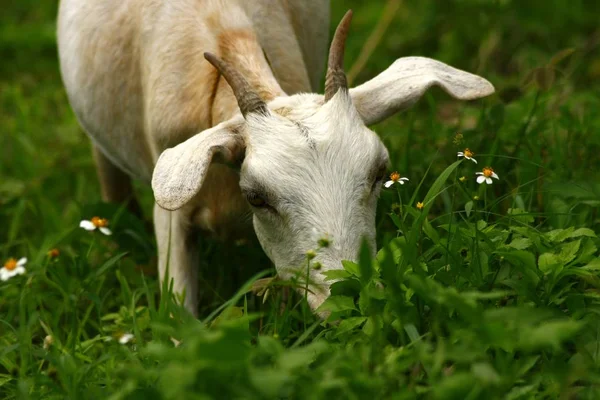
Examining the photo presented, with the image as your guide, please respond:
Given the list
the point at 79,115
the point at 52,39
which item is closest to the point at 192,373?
the point at 79,115

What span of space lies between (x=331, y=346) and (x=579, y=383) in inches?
27.8

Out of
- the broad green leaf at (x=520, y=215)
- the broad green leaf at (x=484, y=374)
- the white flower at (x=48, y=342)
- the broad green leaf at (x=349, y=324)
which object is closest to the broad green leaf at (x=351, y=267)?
Result: the broad green leaf at (x=349, y=324)

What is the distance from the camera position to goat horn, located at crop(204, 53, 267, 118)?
11.4 feet

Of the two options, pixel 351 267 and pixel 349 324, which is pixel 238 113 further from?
pixel 349 324

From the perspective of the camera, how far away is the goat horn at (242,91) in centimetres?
346

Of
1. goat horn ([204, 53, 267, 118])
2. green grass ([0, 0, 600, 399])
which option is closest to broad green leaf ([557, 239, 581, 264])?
green grass ([0, 0, 600, 399])

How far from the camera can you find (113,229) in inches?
184

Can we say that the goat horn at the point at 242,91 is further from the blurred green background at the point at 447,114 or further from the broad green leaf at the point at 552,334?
the broad green leaf at the point at 552,334

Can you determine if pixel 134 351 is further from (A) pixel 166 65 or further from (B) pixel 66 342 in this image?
(A) pixel 166 65

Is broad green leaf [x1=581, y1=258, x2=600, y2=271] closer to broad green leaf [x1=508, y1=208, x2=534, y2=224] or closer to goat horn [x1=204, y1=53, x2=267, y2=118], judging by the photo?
broad green leaf [x1=508, y1=208, x2=534, y2=224]

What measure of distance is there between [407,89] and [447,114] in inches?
107

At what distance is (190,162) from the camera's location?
3.29 metres

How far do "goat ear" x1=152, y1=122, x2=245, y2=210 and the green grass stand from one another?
37cm

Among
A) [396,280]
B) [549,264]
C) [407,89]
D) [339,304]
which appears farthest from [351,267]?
[407,89]
